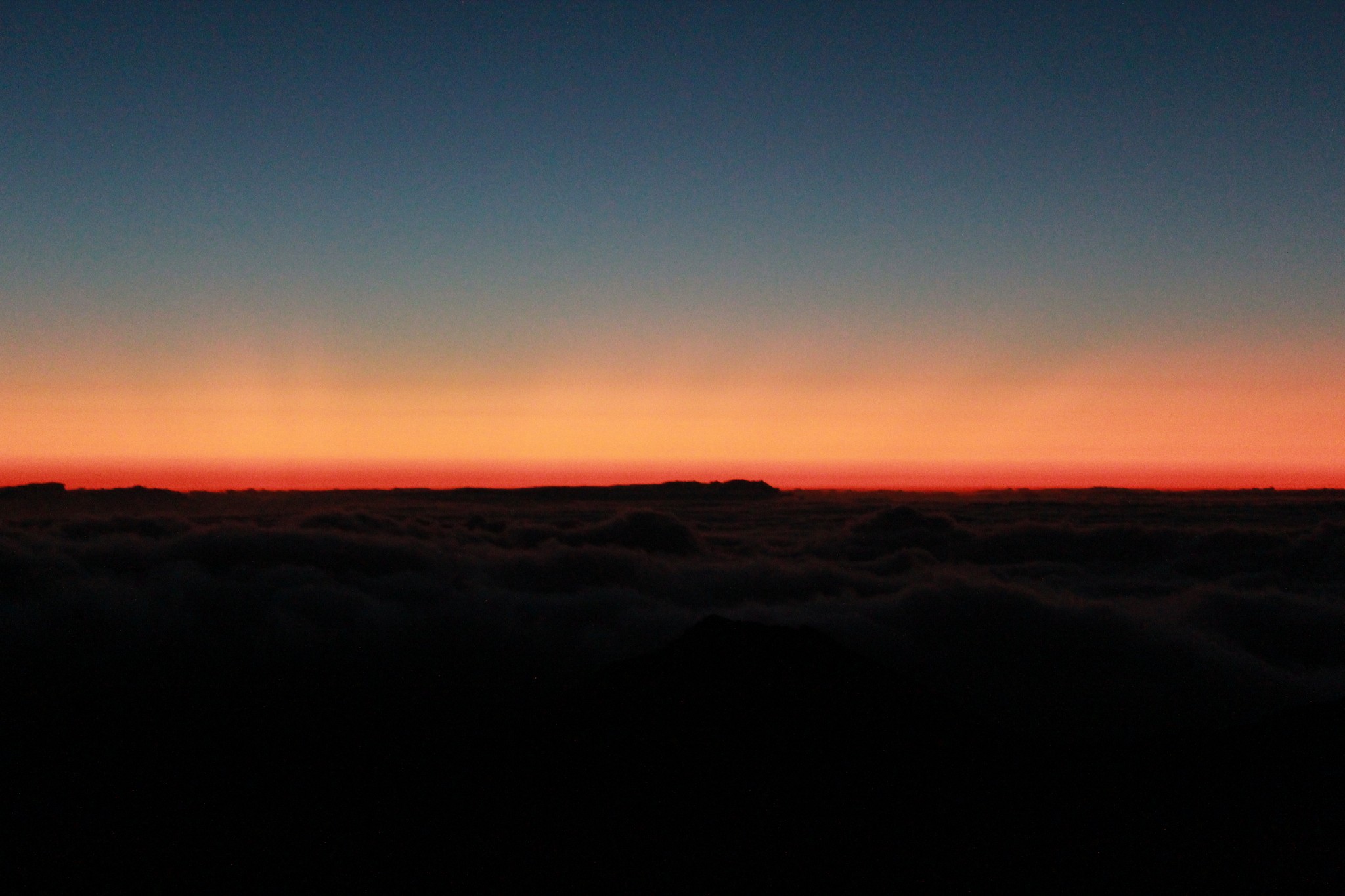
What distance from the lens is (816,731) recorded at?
79875mm

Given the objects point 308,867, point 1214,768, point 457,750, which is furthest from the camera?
point 457,750

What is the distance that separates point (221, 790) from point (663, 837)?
387 ft

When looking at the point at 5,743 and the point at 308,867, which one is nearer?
the point at 308,867

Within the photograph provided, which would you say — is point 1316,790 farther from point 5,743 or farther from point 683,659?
point 5,743

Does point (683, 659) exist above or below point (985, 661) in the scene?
above

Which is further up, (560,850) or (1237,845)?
(1237,845)

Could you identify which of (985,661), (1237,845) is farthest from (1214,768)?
(985,661)

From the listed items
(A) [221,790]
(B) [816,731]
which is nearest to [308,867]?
(B) [816,731]

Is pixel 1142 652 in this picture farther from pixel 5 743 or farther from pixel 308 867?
pixel 5 743

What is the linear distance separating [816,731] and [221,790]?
122781mm

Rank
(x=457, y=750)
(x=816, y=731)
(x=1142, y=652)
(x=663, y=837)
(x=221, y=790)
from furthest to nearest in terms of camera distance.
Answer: (x=1142, y=652) → (x=457, y=750) → (x=221, y=790) → (x=816, y=731) → (x=663, y=837)

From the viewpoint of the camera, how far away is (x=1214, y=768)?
207 feet

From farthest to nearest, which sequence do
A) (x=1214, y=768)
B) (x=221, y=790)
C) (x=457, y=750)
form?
(x=457, y=750) → (x=221, y=790) → (x=1214, y=768)

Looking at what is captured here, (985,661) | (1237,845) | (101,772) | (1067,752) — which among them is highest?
(1237,845)
